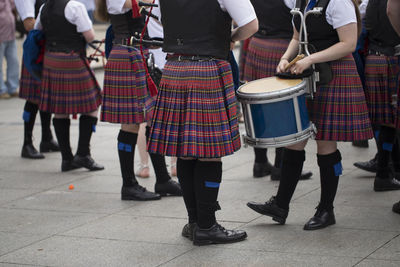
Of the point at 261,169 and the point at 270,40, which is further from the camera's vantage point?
the point at 261,169

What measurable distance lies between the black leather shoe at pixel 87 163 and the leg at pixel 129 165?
3.81ft

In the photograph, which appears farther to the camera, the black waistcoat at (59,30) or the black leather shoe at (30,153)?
the black leather shoe at (30,153)

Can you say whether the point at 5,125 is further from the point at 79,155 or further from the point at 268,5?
the point at 268,5

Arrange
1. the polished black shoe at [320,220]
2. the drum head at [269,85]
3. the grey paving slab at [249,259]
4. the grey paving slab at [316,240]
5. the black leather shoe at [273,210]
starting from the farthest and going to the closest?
1. the black leather shoe at [273,210]
2. the polished black shoe at [320,220]
3. the drum head at [269,85]
4. the grey paving slab at [316,240]
5. the grey paving slab at [249,259]

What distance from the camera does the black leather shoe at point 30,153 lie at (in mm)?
7605

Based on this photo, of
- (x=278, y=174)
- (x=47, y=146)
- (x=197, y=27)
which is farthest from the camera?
(x=47, y=146)

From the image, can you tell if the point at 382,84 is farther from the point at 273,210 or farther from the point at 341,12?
the point at 273,210

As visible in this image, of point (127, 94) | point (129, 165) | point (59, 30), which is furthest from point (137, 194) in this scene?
point (59, 30)

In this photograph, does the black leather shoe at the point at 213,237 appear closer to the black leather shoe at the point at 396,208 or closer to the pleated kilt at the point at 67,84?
the black leather shoe at the point at 396,208

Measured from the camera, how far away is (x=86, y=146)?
6.98 m

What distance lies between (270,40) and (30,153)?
2.90 meters

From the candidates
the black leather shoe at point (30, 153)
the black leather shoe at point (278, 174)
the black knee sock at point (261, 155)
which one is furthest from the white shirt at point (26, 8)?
the black leather shoe at point (278, 174)

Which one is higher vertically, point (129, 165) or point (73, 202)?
point (129, 165)

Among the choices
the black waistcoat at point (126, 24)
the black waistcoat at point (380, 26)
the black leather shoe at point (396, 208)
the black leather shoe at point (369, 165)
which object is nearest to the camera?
the black leather shoe at point (396, 208)
